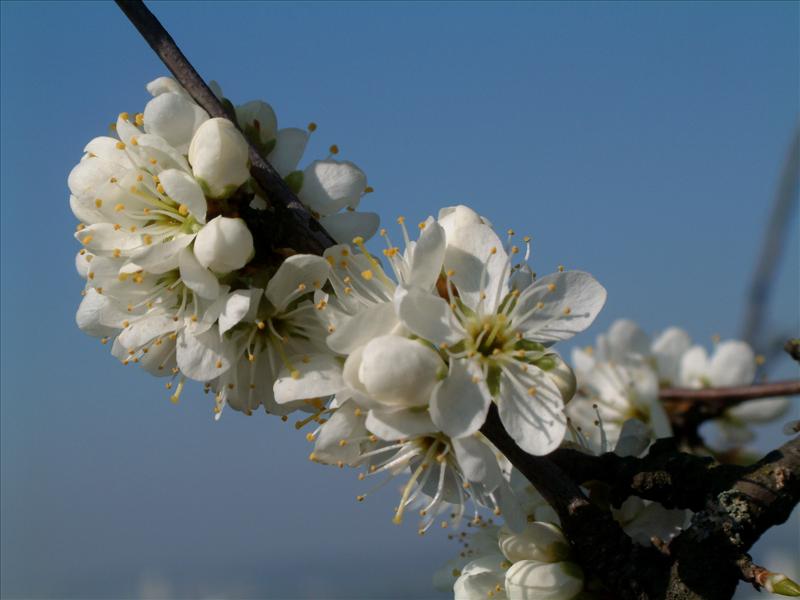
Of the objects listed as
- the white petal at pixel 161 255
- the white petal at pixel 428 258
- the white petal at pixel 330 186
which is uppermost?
the white petal at pixel 161 255

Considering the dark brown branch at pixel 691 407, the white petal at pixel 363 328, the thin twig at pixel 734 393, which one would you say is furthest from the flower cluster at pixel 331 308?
the dark brown branch at pixel 691 407

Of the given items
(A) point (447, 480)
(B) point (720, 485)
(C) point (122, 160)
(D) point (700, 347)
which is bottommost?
(D) point (700, 347)

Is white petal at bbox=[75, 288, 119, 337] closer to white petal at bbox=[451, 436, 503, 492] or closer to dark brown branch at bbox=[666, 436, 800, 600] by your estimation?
white petal at bbox=[451, 436, 503, 492]

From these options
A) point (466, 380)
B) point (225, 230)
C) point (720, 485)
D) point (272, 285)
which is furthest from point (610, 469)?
point (225, 230)

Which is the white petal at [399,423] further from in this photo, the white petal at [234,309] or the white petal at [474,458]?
the white petal at [234,309]

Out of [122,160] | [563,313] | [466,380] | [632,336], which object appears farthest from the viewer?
[632,336]

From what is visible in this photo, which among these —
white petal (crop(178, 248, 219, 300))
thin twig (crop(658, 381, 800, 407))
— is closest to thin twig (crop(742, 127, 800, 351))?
thin twig (crop(658, 381, 800, 407))

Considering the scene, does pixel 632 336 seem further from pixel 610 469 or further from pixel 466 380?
pixel 466 380
